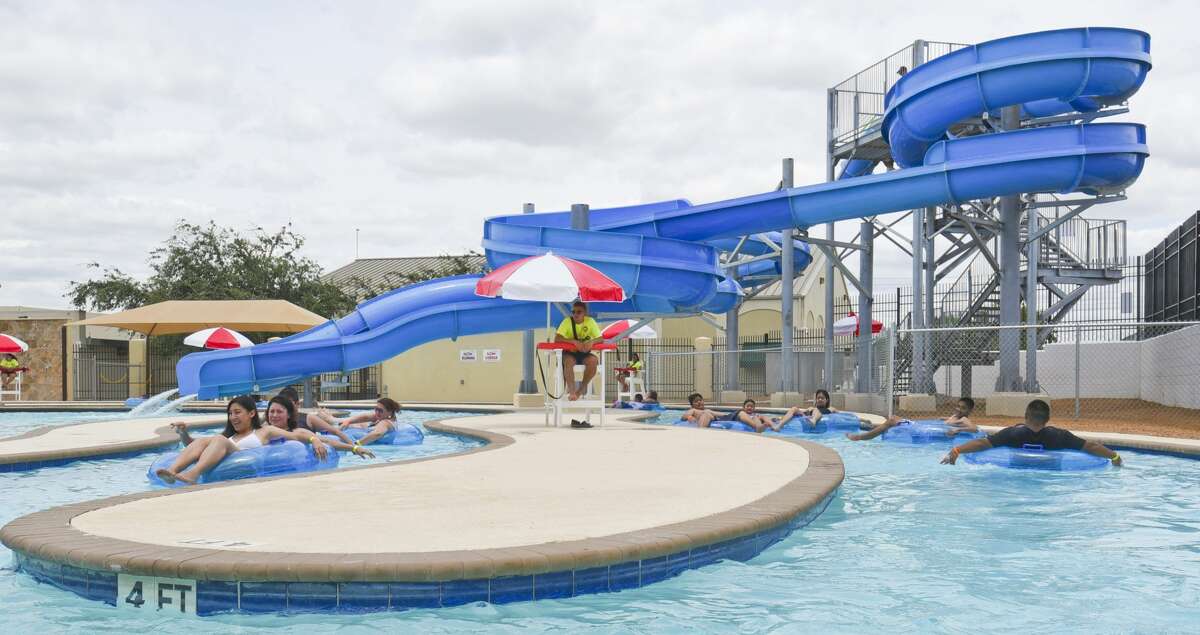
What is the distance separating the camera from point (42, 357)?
32656mm

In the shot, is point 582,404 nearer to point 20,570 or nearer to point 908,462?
point 908,462

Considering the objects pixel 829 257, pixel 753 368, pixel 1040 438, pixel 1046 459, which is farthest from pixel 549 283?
pixel 753 368

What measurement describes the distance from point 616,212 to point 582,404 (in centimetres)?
730

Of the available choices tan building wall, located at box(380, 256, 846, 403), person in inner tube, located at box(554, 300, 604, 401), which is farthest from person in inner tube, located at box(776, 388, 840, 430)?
tan building wall, located at box(380, 256, 846, 403)

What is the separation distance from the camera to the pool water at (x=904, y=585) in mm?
4363

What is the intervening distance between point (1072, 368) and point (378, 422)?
58.7 ft

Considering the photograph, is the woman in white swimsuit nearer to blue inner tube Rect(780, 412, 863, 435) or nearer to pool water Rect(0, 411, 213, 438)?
blue inner tube Rect(780, 412, 863, 435)

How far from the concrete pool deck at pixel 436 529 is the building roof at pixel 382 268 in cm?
3842

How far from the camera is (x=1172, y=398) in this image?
A: 19531 millimetres

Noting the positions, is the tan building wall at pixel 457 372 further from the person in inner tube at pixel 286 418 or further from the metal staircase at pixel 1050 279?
the person in inner tube at pixel 286 418

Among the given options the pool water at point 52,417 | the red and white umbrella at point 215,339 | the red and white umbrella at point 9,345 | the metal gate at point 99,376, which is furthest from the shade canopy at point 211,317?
the metal gate at point 99,376

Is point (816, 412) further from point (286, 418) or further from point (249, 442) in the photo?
point (249, 442)

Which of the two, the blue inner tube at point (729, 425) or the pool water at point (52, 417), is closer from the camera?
the blue inner tube at point (729, 425)

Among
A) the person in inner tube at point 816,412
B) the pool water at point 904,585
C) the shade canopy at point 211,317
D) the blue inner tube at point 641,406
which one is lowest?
the blue inner tube at point 641,406
